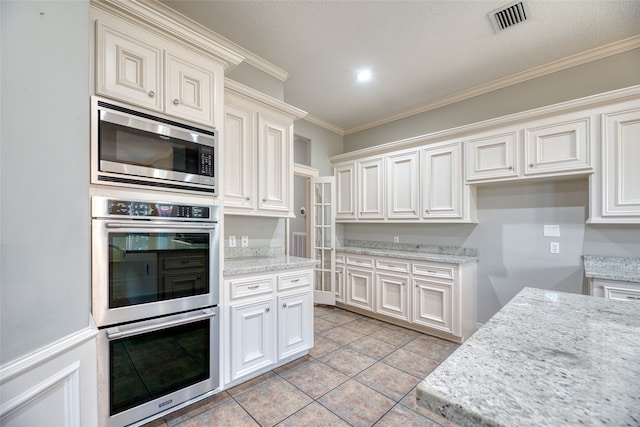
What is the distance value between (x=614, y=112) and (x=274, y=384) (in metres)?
3.71

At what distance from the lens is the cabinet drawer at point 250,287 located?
83.7 inches

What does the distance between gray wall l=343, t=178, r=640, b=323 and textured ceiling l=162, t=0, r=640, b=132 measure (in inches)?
52.2

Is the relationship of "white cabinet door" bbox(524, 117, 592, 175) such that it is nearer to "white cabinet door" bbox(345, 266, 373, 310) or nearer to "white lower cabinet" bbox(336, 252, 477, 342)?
"white lower cabinet" bbox(336, 252, 477, 342)

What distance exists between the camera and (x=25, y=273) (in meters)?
0.83

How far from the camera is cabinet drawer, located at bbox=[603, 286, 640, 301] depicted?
2.11 m

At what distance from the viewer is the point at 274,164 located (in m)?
2.76

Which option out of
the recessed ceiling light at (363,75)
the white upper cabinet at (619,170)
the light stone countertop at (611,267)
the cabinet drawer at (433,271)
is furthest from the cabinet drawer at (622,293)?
the recessed ceiling light at (363,75)

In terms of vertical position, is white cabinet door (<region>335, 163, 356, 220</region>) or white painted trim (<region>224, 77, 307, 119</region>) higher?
white painted trim (<region>224, 77, 307, 119</region>)

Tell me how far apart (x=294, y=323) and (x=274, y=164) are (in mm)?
1538

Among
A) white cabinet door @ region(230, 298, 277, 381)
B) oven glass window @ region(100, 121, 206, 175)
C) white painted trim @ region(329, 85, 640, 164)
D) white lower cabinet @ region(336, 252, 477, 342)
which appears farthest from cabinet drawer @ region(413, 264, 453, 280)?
oven glass window @ region(100, 121, 206, 175)

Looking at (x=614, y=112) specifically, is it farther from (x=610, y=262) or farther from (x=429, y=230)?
(x=429, y=230)

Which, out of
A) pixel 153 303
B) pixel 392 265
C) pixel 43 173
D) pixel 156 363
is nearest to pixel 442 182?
pixel 392 265

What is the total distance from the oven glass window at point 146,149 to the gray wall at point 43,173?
636 millimetres

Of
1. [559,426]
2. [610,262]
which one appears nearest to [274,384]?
[559,426]
